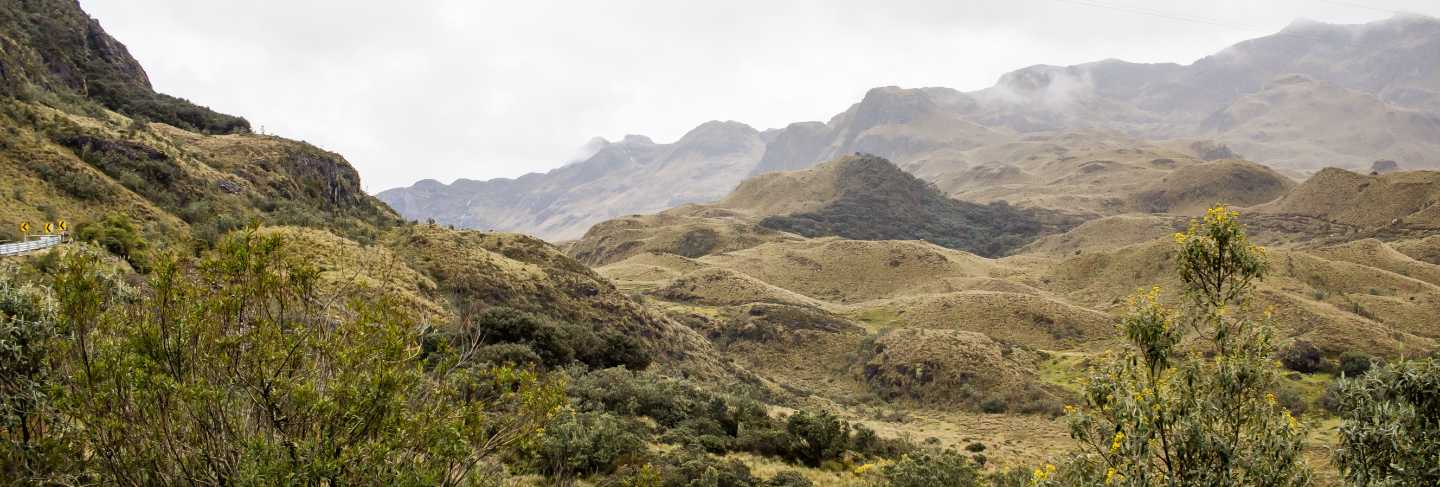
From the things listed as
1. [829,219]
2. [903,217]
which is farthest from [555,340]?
[903,217]

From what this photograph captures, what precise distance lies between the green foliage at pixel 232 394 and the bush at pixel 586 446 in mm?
5176

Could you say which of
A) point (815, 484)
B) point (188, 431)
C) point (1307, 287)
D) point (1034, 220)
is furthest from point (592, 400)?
point (1034, 220)

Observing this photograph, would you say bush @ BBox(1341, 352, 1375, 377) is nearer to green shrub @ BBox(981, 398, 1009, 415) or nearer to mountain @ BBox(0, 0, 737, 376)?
green shrub @ BBox(981, 398, 1009, 415)

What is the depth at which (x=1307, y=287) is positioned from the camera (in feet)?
131

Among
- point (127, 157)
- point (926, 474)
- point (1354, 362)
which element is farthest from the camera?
point (1354, 362)

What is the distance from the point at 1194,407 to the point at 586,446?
9.29 metres

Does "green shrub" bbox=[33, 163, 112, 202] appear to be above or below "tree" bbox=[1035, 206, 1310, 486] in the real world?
above

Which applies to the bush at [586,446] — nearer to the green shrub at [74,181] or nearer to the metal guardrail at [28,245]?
the metal guardrail at [28,245]

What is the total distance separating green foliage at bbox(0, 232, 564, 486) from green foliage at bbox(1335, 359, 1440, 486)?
7.36 metres

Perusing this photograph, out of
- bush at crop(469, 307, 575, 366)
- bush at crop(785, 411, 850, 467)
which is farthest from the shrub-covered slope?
bush at crop(785, 411, 850, 467)

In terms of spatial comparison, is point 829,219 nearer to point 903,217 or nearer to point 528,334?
point 903,217

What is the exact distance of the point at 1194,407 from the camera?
220 inches

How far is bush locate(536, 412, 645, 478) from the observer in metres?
11.2

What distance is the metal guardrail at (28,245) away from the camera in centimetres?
1477
